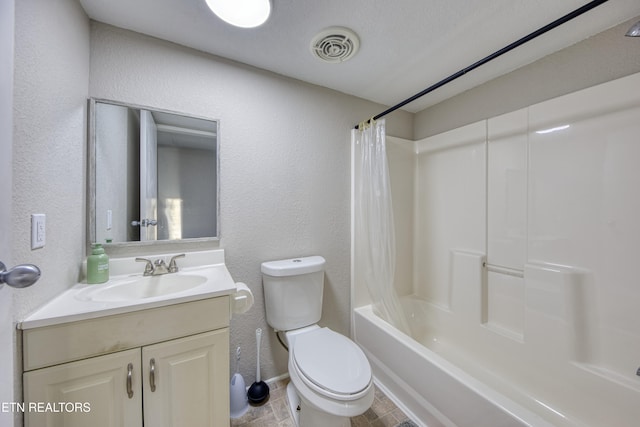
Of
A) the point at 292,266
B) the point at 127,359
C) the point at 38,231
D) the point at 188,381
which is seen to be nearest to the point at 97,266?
the point at 38,231

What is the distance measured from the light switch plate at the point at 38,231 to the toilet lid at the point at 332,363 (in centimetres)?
111

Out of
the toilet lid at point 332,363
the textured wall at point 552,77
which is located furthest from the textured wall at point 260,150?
the textured wall at point 552,77

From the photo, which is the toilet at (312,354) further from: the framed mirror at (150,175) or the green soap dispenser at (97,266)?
the green soap dispenser at (97,266)

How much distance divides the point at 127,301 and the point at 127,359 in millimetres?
203

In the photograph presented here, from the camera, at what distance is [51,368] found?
0.74m

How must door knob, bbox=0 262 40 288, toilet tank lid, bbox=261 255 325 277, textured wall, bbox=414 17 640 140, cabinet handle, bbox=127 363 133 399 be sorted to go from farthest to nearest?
toilet tank lid, bbox=261 255 325 277 → textured wall, bbox=414 17 640 140 → cabinet handle, bbox=127 363 133 399 → door knob, bbox=0 262 40 288

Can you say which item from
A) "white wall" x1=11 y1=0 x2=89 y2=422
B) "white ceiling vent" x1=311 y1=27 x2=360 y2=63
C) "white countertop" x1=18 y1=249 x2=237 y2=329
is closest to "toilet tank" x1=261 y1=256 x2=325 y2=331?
"white countertop" x1=18 y1=249 x2=237 y2=329

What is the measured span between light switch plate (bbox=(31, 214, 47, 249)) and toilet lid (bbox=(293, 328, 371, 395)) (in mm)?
1114

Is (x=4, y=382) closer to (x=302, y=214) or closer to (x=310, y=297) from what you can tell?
(x=310, y=297)

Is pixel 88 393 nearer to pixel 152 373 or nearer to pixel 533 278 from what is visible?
pixel 152 373

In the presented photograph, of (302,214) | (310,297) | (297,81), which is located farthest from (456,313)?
(297,81)

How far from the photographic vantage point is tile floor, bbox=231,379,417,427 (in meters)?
1.30

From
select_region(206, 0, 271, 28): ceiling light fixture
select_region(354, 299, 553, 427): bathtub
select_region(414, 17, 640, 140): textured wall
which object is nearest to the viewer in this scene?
select_region(354, 299, 553, 427): bathtub

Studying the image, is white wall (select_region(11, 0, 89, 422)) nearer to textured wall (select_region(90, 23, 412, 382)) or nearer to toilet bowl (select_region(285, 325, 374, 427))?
textured wall (select_region(90, 23, 412, 382))
